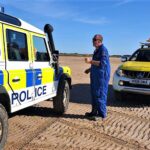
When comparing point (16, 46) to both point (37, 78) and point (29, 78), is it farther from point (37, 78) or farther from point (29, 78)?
point (37, 78)

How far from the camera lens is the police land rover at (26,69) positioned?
20.1 ft

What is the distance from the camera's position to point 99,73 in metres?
8.52

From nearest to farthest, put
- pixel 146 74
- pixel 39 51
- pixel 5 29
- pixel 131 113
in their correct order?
pixel 5 29, pixel 39 51, pixel 131 113, pixel 146 74

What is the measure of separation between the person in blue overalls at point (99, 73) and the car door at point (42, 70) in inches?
35.1

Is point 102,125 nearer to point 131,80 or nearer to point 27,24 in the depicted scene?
point 27,24

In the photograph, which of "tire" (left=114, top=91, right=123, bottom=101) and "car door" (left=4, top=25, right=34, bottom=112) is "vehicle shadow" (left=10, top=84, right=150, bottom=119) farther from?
"car door" (left=4, top=25, right=34, bottom=112)

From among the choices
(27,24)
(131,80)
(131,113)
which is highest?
(27,24)

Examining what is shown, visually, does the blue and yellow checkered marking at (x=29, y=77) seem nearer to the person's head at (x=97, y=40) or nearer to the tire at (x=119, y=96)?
the person's head at (x=97, y=40)

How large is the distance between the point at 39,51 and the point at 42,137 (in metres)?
1.77

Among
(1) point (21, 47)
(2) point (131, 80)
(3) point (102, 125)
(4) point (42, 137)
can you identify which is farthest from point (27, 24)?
(2) point (131, 80)

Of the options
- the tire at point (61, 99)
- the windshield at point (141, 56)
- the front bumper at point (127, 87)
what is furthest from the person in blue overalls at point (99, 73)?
the windshield at point (141, 56)

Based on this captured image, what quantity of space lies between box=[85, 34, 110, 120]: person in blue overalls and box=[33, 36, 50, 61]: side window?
94cm

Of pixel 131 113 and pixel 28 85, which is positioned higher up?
pixel 28 85

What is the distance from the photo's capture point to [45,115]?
9.05 m
